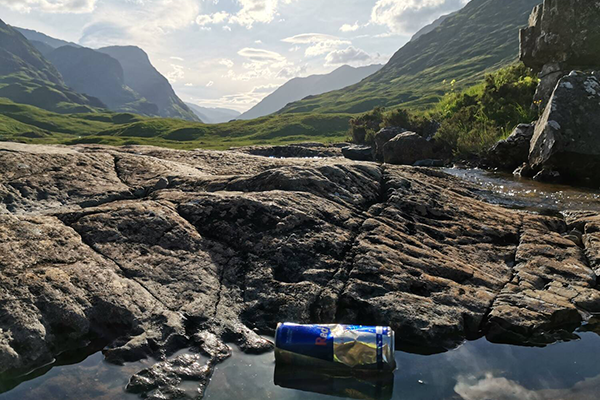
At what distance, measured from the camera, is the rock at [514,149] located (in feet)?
73.6

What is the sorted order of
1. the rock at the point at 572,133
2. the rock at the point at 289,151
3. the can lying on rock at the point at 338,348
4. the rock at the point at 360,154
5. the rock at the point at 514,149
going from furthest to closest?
the rock at the point at 289,151, the rock at the point at 360,154, the rock at the point at 514,149, the rock at the point at 572,133, the can lying on rock at the point at 338,348

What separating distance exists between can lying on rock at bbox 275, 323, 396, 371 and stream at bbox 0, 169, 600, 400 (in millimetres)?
174

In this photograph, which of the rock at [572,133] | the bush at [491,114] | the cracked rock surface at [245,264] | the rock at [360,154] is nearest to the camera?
the cracked rock surface at [245,264]

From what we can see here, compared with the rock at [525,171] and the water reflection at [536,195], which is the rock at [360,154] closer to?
the rock at [525,171]

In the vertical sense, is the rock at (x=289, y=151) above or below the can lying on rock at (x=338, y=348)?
above

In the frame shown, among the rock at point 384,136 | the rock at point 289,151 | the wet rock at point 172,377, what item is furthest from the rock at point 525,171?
the rock at point 289,151

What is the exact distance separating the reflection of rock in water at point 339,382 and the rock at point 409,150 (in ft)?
88.0

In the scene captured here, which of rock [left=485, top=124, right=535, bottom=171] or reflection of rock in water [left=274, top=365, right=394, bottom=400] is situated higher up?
rock [left=485, top=124, right=535, bottom=171]

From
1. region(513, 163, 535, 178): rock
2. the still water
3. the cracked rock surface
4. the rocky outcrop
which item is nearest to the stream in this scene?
the still water

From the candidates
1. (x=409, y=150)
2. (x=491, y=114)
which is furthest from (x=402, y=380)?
(x=491, y=114)

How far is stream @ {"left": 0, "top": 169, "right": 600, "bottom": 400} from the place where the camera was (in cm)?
544

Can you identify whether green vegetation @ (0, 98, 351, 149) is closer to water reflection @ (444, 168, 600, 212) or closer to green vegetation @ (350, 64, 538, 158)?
green vegetation @ (350, 64, 538, 158)

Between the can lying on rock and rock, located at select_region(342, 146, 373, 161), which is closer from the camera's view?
the can lying on rock

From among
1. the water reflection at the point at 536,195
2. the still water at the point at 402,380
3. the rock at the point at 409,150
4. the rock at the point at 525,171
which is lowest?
the still water at the point at 402,380
